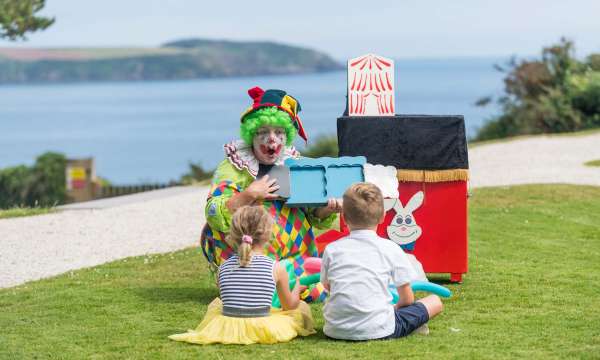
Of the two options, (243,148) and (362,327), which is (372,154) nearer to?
(243,148)

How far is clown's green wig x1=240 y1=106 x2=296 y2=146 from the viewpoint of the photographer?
7.00 metres

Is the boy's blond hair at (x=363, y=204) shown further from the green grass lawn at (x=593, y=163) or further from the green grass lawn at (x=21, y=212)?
the green grass lawn at (x=593, y=163)

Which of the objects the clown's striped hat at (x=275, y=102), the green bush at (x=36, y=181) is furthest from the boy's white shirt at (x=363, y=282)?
the green bush at (x=36, y=181)

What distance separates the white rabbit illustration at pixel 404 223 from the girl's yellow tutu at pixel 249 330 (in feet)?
6.00

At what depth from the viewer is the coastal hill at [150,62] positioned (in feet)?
623

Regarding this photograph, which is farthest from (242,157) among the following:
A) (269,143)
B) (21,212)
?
(21,212)

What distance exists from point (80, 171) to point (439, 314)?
57.5 feet

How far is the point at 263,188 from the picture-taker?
689 centimetres

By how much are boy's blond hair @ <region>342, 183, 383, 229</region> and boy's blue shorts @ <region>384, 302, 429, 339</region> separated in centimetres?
57

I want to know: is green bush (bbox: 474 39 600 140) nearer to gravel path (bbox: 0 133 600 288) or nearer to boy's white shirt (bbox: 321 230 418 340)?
gravel path (bbox: 0 133 600 288)

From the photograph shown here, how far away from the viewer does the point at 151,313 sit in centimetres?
724

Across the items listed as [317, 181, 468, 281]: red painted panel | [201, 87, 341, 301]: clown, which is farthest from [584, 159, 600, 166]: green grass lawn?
[201, 87, 341, 301]: clown

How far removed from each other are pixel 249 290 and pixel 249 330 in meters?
0.23

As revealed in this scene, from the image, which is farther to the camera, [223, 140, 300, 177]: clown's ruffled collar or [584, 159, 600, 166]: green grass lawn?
[584, 159, 600, 166]: green grass lawn
